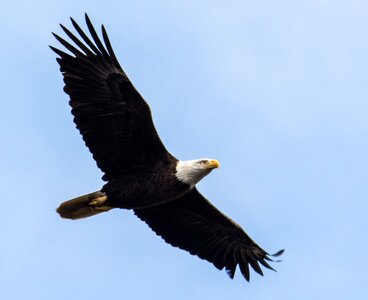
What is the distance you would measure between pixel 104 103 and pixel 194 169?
5.39ft

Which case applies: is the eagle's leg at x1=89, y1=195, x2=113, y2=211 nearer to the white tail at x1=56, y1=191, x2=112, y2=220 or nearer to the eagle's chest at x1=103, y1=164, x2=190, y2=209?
the white tail at x1=56, y1=191, x2=112, y2=220

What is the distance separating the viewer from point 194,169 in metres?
18.5

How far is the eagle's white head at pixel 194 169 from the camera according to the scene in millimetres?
18469

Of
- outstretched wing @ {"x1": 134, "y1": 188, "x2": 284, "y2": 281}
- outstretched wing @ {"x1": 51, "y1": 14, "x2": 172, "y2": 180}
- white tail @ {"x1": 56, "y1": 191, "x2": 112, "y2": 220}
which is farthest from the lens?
outstretched wing @ {"x1": 134, "y1": 188, "x2": 284, "y2": 281}

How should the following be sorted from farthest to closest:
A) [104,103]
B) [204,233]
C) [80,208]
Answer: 1. [204,233]
2. [80,208]
3. [104,103]

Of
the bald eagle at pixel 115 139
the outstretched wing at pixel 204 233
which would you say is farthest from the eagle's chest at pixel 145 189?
the outstretched wing at pixel 204 233

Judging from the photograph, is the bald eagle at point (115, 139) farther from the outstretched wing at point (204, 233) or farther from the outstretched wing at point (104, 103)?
the outstretched wing at point (204, 233)

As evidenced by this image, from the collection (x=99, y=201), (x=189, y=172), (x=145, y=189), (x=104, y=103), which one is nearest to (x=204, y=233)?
(x=189, y=172)

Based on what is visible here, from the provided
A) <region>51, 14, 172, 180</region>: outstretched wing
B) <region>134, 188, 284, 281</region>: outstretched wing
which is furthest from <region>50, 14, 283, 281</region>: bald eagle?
<region>134, 188, 284, 281</region>: outstretched wing

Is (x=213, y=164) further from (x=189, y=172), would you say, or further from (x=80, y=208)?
(x=80, y=208)

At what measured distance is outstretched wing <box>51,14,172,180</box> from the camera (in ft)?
59.9

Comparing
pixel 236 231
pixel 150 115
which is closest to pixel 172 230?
pixel 236 231

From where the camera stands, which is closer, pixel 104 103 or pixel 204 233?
pixel 104 103

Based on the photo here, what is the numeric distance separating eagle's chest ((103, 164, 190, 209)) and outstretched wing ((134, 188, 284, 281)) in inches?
41.9
